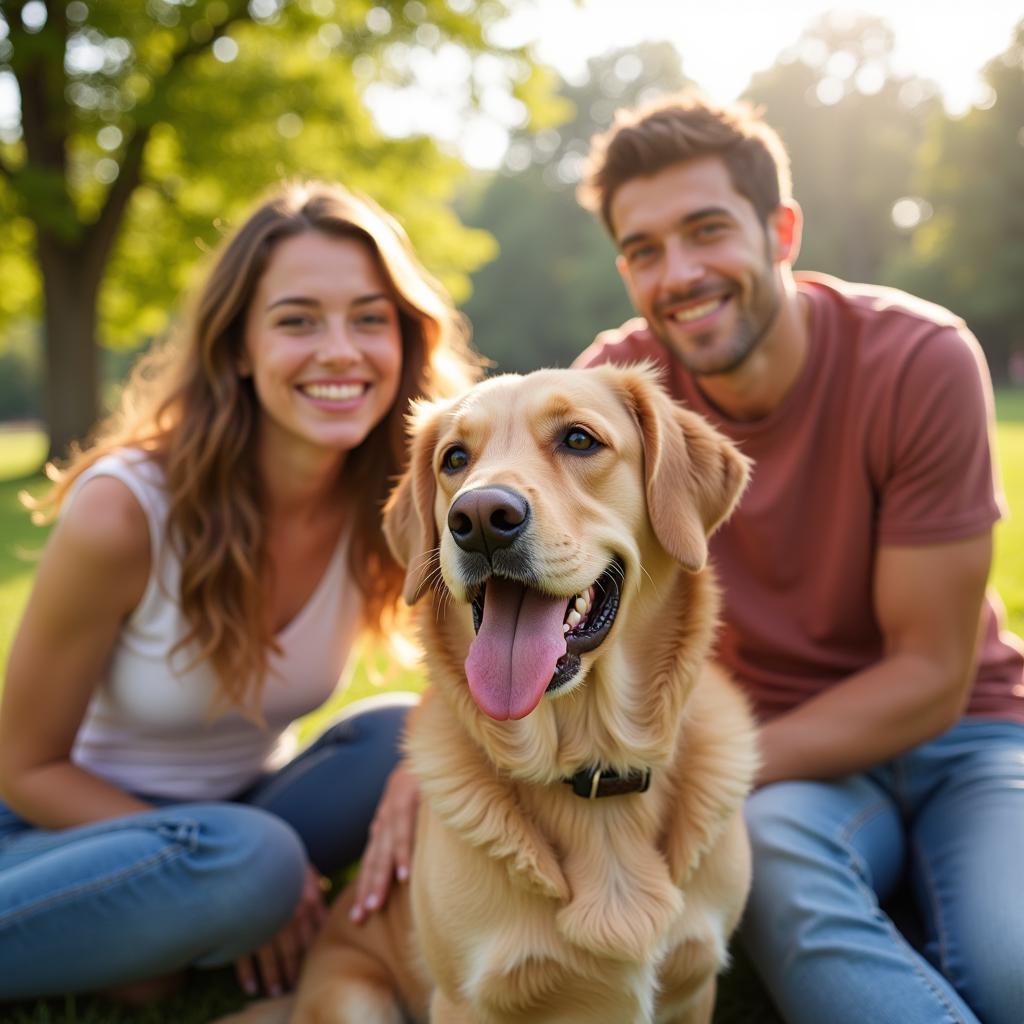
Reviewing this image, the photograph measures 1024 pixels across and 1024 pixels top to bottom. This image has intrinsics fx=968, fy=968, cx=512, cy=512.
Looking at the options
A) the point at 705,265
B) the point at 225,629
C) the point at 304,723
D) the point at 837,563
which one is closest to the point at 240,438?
the point at 225,629

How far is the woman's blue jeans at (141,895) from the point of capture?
2715 millimetres

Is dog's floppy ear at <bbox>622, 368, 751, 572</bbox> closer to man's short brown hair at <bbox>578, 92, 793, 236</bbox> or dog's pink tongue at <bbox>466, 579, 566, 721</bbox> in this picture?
dog's pink tongue at <bbox>466, 579, 566, 721</bbox>

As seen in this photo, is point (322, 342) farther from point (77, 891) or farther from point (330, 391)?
point (77, 891)

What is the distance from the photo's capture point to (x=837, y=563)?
3.12m

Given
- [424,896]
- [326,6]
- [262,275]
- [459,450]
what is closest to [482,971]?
[424,896]

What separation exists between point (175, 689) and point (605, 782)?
4.92ft

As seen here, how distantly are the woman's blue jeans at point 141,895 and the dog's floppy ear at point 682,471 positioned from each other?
1.56 m

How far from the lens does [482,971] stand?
2.23 metres

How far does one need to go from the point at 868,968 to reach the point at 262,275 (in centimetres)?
271

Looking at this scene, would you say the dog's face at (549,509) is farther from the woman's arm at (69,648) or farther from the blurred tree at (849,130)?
the blurred tree at (849,130)

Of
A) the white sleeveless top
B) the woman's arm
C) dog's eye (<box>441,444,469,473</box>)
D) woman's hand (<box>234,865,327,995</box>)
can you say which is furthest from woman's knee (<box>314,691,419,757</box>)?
dog's eye (<box>441,444,469,473</box>)

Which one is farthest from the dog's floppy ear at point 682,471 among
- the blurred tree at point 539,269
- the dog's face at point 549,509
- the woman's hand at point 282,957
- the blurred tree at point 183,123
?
the blurred tree at point 539,269

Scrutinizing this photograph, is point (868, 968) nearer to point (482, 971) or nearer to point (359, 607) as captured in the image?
point (482, 971)

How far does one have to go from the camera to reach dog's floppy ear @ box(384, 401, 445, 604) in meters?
2.62
